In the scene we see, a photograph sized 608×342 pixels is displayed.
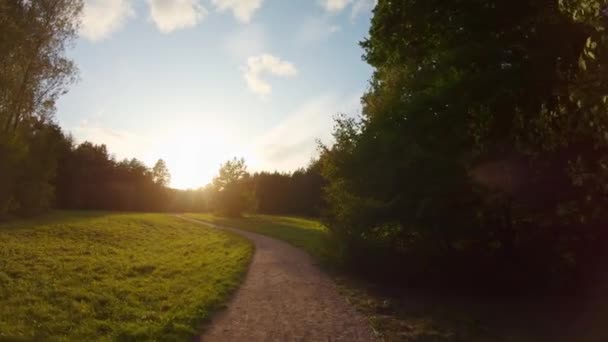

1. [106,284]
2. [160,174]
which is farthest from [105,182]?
[106,284]

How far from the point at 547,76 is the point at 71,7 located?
1178 inches

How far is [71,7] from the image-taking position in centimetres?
3012

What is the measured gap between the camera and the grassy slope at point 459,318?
943 cm

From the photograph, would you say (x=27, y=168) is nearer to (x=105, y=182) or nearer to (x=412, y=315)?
(x=412, y=315)

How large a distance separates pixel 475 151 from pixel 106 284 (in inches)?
476

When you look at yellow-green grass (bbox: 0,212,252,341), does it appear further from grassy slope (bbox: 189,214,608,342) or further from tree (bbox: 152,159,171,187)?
tree (bbox: 152,159,171,187)

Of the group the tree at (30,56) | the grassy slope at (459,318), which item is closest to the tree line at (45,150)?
the tree at (30,56)

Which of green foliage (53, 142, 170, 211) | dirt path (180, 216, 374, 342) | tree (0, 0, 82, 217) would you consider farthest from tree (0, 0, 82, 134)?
green foliage (53, 142, 170, 211)

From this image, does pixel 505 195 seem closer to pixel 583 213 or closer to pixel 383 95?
pixel 583 213

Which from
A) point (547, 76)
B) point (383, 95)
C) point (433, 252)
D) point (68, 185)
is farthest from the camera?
point (68, 185)

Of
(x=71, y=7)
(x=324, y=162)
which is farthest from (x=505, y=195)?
(x=71, y=7)

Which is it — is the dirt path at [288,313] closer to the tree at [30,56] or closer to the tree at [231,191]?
Result: the tree at [30,56]

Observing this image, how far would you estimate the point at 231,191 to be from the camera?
67062mm

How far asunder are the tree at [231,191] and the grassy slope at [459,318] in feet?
176
